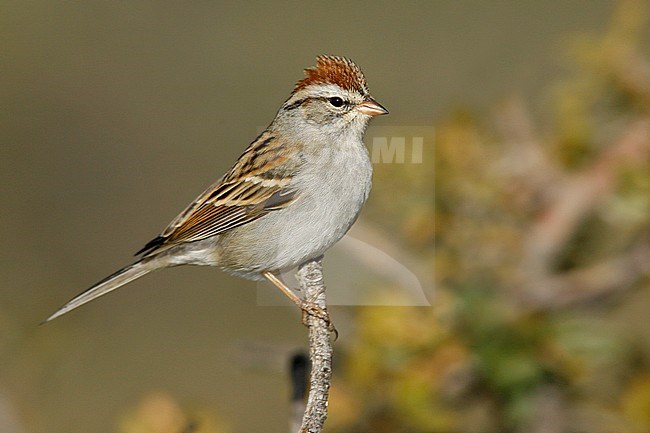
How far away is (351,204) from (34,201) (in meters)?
5.26

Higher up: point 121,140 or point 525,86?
point 525,86

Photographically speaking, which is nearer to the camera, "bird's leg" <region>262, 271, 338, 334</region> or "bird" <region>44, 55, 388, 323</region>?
"bird's leg" <region>262, 271, 338, 334</region>

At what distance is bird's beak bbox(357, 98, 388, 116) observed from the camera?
6.54ft

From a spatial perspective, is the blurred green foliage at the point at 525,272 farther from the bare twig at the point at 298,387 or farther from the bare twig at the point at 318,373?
the bare twig at the point at 318,373

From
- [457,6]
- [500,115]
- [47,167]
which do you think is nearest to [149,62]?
[47,167]

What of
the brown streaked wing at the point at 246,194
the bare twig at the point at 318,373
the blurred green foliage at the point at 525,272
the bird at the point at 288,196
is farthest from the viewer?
the blurred green foliage at the point at 525,272

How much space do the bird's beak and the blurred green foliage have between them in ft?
1.83

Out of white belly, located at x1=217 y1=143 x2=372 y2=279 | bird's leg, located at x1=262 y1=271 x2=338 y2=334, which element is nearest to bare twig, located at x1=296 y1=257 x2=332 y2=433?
bird's leg, located at x1=262 y1=271 x2=338 y2=334

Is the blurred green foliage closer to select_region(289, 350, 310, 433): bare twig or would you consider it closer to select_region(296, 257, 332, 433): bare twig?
select_region(289, 350, 310, 433): bare twig

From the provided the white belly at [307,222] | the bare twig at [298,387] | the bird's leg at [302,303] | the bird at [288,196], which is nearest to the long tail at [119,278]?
the bird at [288,196]

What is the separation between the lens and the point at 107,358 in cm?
561

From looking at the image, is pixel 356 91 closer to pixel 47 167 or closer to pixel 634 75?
pixel 634 75

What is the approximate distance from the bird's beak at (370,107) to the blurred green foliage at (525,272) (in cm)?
56

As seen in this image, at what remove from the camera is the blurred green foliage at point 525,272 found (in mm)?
2463
